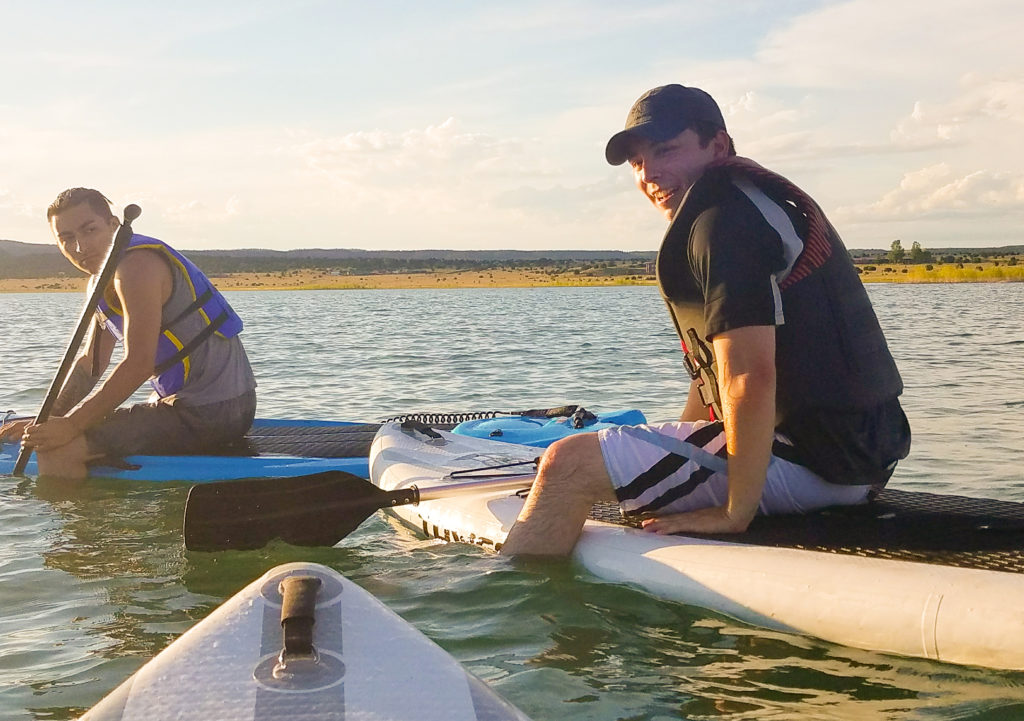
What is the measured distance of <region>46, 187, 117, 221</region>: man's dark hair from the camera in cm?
574

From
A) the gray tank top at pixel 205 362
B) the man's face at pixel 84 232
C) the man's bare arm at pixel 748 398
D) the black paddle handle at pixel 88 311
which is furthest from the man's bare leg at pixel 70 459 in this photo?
the man's bare arm at pixel 748 398

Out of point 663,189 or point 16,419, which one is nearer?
point 663,189

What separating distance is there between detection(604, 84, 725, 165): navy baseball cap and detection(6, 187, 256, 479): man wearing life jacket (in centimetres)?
313

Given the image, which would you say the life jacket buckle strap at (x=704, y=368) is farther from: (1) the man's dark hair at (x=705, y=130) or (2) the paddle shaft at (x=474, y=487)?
(2) the paddle shaft at (x=474, y=487)

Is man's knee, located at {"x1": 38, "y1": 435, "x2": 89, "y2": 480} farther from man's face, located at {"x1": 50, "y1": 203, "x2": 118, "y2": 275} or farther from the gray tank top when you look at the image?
man's face, located at {"x1": 50, "y1": 203, "x2": 118, "y2": 275}

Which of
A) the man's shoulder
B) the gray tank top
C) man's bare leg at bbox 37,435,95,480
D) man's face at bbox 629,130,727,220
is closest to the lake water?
man's bare leg at bbox 37,435,95,480

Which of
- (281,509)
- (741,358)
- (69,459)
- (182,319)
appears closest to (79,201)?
(182,319)

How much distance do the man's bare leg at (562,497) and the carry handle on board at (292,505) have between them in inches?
28.8

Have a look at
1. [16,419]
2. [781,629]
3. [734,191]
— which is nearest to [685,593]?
[781,629]

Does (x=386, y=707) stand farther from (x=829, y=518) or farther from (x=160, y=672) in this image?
(x=829, y=518)

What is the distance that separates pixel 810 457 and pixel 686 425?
42cm

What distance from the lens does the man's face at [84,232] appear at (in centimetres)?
578

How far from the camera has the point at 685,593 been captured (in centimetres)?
365

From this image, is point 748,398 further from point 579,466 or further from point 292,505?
point 292,505
